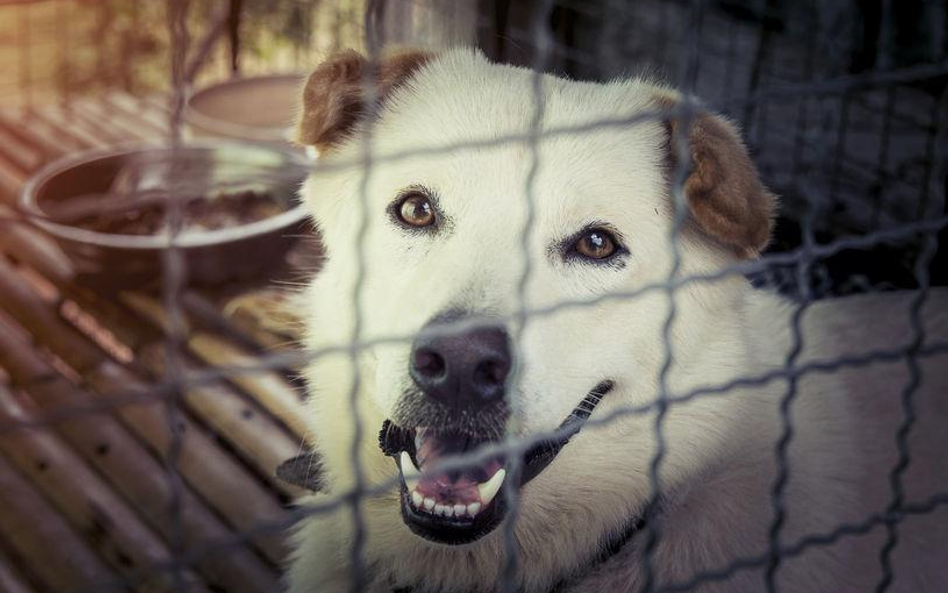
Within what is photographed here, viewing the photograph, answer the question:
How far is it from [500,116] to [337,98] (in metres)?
0.34

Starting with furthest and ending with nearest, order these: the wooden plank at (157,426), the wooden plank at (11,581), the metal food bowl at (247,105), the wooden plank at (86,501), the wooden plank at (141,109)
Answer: the wooden plank at (141,109), the metal food bowl at (247,105), the wooden plank at (157,426), the wooden plank at (86,501), the wooden plank at (11,581)

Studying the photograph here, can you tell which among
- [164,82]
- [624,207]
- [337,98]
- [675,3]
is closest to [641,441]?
[624,207]

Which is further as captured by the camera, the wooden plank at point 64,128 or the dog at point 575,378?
the wooden plank at point 64,128

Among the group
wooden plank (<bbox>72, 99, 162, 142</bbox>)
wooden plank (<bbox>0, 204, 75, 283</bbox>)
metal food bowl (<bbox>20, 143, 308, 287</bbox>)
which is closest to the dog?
metal food bowl (<bbox>20, 143, 308, 287</bbox>)

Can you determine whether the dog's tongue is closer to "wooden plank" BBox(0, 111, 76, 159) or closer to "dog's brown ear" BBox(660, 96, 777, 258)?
"dog's brown ear" BBox(660, 96, 777, 258)

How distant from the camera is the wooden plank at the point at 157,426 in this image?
292 centimetres

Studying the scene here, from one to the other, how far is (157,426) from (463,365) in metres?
1.77

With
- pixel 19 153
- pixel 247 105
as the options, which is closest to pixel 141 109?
pixel 19 153

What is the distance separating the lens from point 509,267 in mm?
1871

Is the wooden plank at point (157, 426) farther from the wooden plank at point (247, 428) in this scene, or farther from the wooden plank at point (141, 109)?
the wooden plank at point (141, 109)

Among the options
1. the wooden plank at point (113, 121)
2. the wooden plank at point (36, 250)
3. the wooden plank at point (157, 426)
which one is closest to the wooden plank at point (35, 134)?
the wooden plank at point (113, 121)

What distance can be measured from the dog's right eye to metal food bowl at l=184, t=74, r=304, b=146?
7.62ft

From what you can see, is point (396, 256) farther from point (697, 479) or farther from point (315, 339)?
point (697, 479)

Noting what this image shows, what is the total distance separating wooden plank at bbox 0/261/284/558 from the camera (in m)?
2.92
